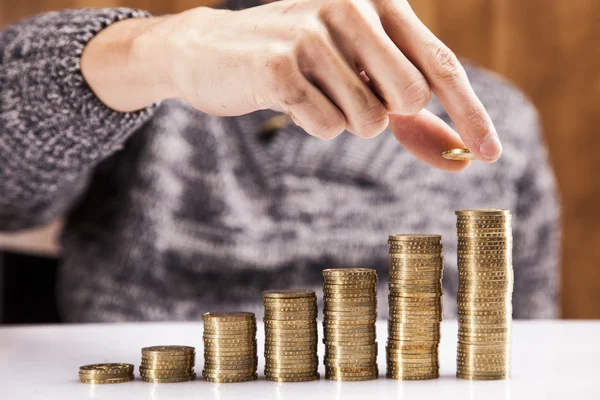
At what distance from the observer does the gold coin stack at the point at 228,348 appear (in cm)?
84

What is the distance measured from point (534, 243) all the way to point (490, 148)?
1147 millimetres

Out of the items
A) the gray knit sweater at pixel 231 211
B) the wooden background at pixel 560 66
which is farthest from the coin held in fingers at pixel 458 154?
the wooden background at pixel 560 66

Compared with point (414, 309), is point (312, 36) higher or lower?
higher

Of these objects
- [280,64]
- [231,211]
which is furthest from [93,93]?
[231,211]

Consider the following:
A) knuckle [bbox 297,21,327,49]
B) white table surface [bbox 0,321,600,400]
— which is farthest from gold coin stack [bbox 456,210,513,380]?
knuckle [bbox 297,21,327,49]

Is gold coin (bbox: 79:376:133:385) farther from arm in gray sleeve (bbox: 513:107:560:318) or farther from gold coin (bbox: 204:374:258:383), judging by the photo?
arm in gray sleeve (bbox: 513:107:560:318)

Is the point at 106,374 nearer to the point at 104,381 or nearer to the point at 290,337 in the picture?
the point at 104,381

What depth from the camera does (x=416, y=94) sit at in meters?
0.77

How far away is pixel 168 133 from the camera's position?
1646mm

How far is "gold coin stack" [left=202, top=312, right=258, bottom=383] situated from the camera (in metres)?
0.84

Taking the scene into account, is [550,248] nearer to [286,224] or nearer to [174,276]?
[286,224]

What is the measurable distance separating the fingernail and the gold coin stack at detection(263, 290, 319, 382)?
24 centimetres

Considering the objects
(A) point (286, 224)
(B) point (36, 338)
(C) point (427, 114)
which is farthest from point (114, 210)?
(C) point (427, 114)

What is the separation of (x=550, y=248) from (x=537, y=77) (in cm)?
56
